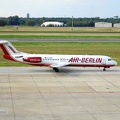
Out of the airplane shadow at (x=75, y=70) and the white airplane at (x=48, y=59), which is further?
the airplane shadow at (x=75, y=70)

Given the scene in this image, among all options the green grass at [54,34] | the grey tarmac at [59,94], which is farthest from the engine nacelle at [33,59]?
the green grass at [54,34]

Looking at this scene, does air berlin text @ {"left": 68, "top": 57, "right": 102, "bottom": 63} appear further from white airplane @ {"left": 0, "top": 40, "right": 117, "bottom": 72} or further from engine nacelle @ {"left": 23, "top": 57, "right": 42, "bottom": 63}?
engine nacelle @ {"left": 23, "top": 57, "right": 42, "bottom": 63}

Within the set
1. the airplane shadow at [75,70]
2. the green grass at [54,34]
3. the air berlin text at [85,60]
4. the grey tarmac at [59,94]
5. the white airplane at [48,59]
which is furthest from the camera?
the green grass at [54,34]

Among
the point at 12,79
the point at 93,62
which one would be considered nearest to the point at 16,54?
the point at 12,79

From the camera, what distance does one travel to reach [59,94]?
31.4 meters

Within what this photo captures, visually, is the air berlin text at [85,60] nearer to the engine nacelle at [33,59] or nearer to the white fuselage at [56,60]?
the white fuselage at [56,60]

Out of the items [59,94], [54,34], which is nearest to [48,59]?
[59,94]

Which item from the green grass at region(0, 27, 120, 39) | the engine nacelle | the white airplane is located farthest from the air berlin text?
the green grass at region(0, 27, 120, 39)

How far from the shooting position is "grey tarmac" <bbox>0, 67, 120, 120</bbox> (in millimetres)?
24766

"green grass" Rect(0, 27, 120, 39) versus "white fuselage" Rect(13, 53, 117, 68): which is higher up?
"white fuselage" Rect(13, 53, 117, 68)

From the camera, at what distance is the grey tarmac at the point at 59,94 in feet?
81.3

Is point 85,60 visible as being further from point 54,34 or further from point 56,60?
point 54,34

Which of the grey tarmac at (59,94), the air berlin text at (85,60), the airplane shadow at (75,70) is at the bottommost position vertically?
the airplane shadow at (75,70)

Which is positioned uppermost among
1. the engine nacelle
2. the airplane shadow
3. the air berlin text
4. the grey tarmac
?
the engine nacelle
